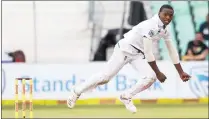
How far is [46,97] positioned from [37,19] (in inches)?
64.5

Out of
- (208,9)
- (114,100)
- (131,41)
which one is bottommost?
(114,100)

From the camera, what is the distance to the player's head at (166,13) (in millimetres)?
7891

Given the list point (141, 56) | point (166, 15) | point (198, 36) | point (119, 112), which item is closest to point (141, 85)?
point (141, 56)

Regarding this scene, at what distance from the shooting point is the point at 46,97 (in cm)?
1391

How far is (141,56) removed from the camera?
8.63 m

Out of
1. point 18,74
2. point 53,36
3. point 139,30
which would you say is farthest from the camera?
point 53,36

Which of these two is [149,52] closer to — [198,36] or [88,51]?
[88,51]

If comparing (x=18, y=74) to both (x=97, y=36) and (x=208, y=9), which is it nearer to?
(x=97, y=36)

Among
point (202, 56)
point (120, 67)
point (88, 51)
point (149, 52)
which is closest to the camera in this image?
point (149, 52)

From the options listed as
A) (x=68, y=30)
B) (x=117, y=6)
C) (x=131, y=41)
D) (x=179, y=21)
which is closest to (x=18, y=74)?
(x=68, y=30)

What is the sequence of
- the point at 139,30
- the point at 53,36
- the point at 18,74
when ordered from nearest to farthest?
the point at 139,30 < the point at 18,74 < the point at 53,36

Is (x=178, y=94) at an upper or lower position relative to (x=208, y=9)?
lower

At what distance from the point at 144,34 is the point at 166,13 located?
40 cm

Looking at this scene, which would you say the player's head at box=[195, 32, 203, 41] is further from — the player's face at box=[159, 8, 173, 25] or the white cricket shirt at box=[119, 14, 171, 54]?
the player's face at box=[159, 8, 173, 25]
